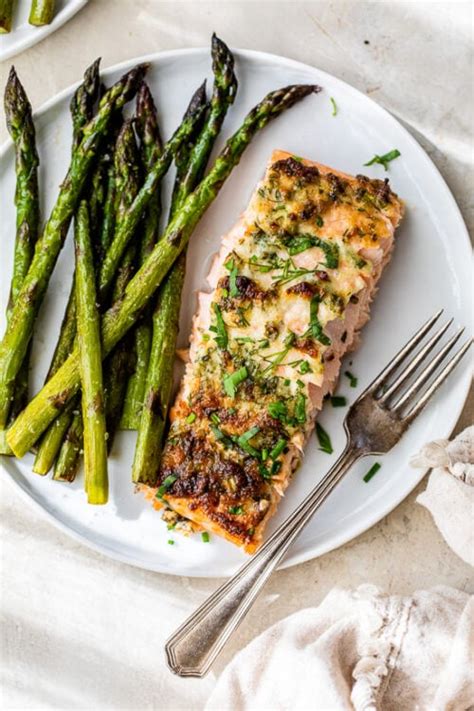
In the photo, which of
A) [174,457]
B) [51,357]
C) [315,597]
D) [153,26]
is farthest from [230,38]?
[315,597]

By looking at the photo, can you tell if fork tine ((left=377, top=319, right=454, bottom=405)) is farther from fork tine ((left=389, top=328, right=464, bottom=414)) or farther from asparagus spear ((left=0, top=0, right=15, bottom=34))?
asparagus spear ((left=0, top=0, right=15, bottom=34))

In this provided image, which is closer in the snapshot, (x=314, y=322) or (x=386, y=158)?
(x=314, y=322)

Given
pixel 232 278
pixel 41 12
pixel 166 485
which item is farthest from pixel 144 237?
pixel 41 12

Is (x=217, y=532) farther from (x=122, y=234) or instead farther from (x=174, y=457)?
(x=122, y=234)

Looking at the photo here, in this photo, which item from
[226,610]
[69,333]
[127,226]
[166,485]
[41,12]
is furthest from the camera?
[41,12]

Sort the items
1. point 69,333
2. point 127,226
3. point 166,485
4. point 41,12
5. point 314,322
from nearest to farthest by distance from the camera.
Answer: point 314,322, point 166,485, point 127,226, point 69,333, point 41,12

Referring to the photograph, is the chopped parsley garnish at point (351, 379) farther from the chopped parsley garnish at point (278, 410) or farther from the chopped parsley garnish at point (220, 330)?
the chopped parsley garnish at point (220, 330)

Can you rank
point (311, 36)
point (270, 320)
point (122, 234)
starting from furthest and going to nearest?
1. point (311, 36)
2. point (122, 234)
3. point (270, 320)

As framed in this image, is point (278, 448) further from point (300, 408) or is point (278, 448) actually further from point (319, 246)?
point (319, 246)
